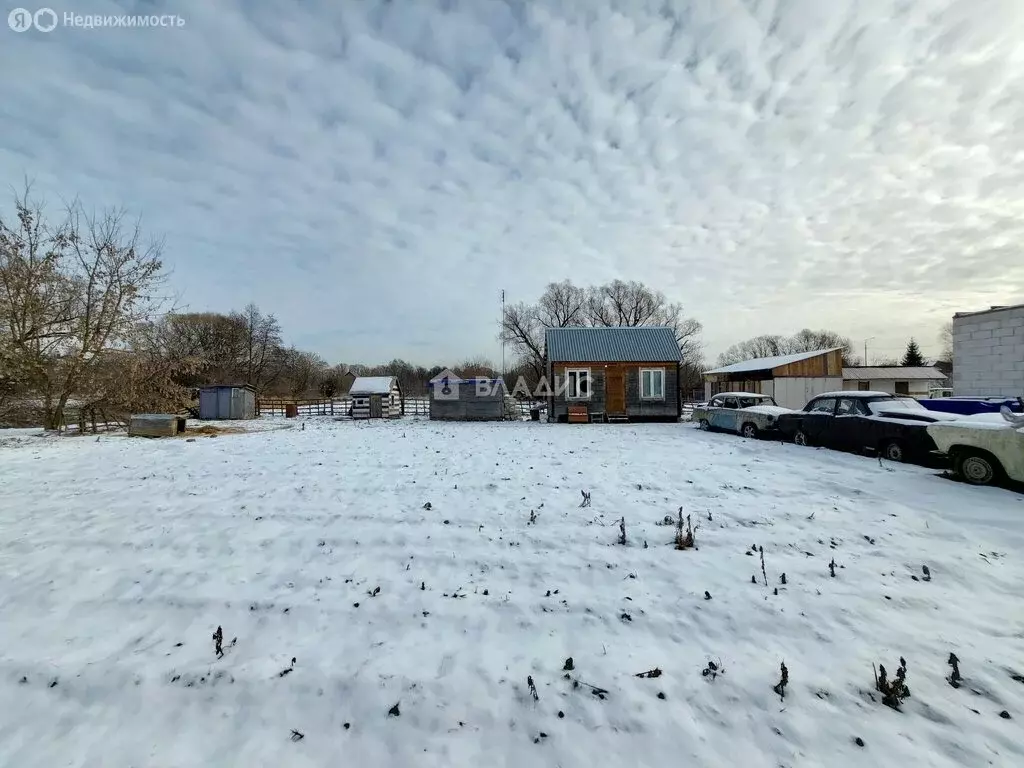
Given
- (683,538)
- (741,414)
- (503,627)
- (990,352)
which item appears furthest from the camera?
(741,414)

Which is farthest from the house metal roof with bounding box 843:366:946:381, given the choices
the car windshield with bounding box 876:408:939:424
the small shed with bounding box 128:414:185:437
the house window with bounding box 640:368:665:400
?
the small shed with bounding box 128:414:185:437

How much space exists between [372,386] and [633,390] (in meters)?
14.7

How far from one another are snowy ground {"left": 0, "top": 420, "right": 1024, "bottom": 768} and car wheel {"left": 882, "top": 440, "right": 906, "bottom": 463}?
2.69m

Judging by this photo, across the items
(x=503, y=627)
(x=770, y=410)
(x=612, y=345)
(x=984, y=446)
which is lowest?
(x=503, y=627)

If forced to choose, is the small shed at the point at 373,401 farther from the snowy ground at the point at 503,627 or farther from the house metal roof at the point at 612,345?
the snowy ground at the point at 503,627

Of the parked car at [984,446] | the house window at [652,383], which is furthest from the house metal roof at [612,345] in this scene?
the parked car at [984,446]

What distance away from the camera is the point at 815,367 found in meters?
28.0

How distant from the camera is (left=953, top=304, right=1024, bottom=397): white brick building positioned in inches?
448

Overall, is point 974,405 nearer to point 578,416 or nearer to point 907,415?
point 907,415

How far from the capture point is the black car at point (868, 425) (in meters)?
8.36

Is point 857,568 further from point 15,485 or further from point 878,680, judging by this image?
point 15,485

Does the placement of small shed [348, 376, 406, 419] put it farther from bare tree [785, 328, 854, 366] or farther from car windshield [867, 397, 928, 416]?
bare tree [785, 328, 854, 366]

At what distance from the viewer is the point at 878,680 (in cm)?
253

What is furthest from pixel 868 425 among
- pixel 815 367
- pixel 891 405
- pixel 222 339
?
pixel 222 339
